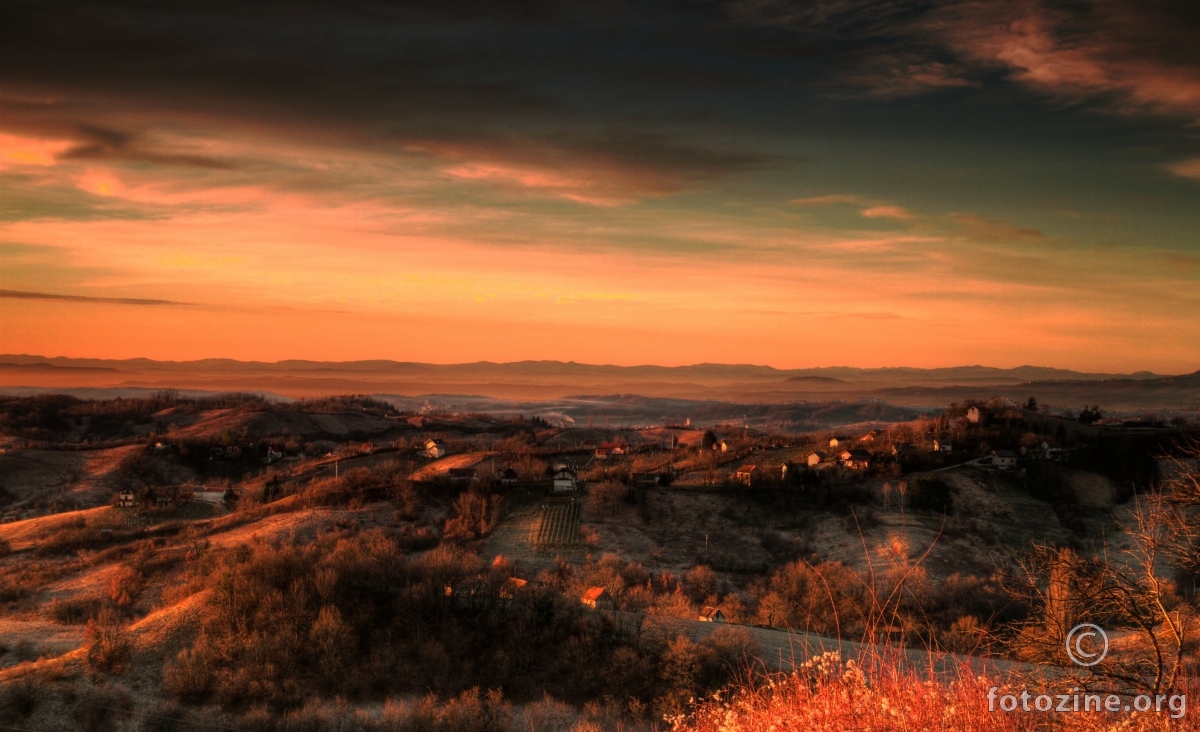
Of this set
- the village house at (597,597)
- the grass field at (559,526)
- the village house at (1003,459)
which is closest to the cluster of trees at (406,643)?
the village house at (597,597)

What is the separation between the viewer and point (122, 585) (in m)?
42.5

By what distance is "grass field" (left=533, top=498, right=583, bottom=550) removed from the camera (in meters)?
56.4

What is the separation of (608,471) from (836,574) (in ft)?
105

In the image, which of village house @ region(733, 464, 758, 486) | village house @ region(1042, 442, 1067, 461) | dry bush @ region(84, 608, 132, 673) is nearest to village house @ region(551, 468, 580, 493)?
village house @ region(733, 464, 758, 486)

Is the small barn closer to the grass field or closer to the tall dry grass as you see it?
the grass field

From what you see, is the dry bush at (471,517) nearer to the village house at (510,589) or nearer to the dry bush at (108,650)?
the village house at (510,589)

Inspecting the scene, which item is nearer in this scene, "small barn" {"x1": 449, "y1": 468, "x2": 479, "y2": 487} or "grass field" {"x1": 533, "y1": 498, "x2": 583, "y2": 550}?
"grass field" {"x1": 533, "y1": 498, "x2": 583, "y2": 550}

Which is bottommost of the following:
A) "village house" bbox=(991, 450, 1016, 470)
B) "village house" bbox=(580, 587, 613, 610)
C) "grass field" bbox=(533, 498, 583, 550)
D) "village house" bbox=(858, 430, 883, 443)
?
"grass field" bbox=(533, 498, 583, 550)

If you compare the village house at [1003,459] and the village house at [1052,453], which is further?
the village house at [1052,453]

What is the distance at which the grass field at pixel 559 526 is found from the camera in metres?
56.4

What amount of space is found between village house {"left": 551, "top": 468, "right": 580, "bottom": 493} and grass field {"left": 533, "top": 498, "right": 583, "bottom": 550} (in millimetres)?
2921

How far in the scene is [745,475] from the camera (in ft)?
238

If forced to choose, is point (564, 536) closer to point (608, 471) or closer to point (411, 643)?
point (608, 471)

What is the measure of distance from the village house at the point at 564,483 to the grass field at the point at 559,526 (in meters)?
2.92
